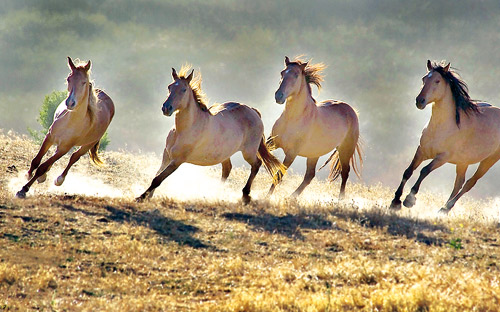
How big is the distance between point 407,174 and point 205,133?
424 centimetres

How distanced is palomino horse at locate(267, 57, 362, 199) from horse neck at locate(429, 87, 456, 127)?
264cm

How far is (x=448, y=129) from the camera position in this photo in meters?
13.3

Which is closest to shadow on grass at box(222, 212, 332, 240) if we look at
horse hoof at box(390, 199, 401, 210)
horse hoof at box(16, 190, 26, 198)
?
horse hoof at box(390, 199, 401, 210)

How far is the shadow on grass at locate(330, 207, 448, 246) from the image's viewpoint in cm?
1045

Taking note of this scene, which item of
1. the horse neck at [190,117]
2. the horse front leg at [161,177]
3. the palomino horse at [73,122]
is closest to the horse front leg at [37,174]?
the palomino horse at [73,122]

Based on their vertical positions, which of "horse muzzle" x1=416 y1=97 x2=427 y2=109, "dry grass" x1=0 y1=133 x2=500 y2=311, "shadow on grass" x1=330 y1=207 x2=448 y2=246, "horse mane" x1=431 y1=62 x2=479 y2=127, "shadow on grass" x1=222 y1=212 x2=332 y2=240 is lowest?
"dry grass" x1=0 y1=133 x2=500 y2=311

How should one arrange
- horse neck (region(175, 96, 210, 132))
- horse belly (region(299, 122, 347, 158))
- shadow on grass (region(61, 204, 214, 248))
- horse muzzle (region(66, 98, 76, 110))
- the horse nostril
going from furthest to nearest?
horse belly (region(299, 122, 347, 158)) < the horse nostril < horse neck (region(175, 96, 210, 132)) < horse muzzle (region(66, 98, 76, 110)) < shadow on grass (region(61, 204, 214, 248))

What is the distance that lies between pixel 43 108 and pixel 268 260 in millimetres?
27329

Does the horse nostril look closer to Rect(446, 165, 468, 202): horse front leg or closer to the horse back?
the horse back

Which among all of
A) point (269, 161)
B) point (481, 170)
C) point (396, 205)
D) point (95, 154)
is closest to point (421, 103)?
point (396, 205)

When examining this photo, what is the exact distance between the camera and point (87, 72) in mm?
12258

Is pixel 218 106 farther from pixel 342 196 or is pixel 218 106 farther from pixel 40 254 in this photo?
pixel 40 254

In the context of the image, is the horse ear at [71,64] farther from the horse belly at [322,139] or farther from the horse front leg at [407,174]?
the horse front leg at [407,174]

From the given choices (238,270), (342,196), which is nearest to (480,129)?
(342,196)
